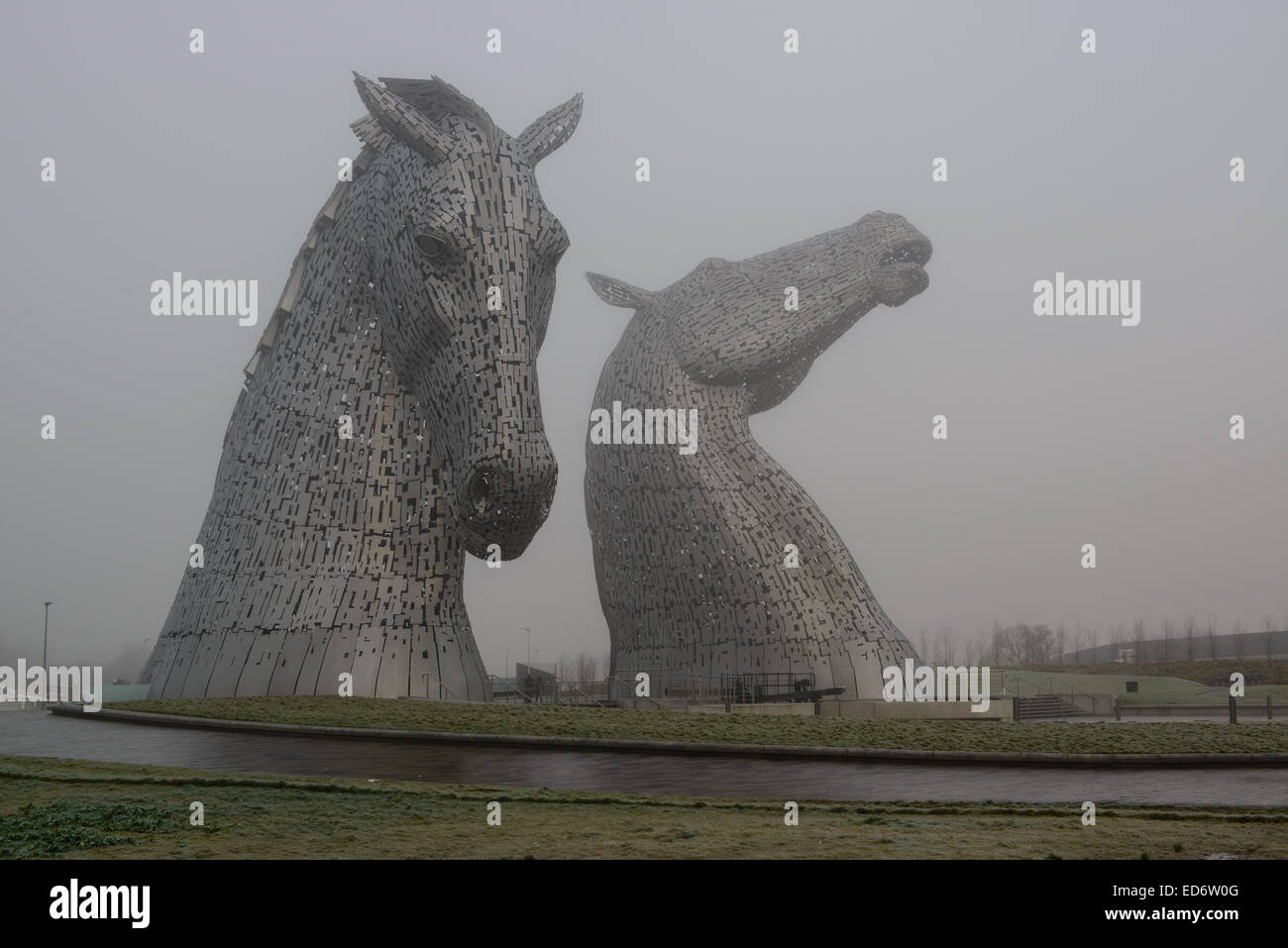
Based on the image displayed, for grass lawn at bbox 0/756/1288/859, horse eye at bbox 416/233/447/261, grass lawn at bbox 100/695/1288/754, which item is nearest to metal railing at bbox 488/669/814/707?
grass lawn at bbox 100/695/1288/754

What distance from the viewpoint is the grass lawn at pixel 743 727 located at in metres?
12.9

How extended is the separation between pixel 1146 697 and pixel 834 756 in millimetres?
29256

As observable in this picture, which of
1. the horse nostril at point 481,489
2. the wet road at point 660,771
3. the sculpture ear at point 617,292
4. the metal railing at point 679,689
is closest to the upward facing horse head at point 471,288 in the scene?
the horse nostril at point 481,489

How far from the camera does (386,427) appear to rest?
16219 mm

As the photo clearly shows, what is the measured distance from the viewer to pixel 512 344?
1391 cm

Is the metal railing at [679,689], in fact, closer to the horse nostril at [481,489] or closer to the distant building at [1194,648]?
the horse nostril at [481,489]

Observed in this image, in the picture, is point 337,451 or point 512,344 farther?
point 337,451

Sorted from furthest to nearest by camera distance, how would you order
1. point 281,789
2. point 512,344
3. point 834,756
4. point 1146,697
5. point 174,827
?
1. point 1146,697
2. point 512,344
3. point 834,756
4. point 281,789
5. point 174,827

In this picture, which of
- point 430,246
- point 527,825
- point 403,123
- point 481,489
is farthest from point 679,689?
point 527,825

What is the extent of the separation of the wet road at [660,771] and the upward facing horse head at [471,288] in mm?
2978

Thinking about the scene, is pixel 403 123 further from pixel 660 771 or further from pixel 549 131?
pixel 660 771

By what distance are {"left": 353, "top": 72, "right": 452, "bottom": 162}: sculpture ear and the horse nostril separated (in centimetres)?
402
